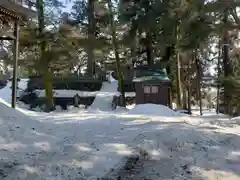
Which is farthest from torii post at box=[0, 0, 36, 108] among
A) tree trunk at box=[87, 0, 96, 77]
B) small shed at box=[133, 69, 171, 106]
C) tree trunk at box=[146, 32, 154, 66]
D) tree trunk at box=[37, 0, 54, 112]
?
tree trunk at box=[146, 32, 154, 66]

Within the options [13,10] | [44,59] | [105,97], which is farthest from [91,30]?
[13,10]

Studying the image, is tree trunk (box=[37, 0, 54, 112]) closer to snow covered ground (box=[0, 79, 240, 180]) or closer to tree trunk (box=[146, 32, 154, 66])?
tree trunk (box=[146, 32, 154, 66])

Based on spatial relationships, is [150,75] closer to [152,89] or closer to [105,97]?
[152,89]

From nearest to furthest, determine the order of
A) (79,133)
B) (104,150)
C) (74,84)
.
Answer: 1. (104,150)
2. (79,133)
3. (74,84)

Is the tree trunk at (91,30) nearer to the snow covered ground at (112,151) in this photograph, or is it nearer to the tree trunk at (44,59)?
the tree trunk at (44,59)

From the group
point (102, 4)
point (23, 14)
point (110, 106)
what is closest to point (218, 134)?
point (23, 14)

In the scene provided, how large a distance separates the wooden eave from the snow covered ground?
3978mm

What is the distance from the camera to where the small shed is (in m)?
24.0

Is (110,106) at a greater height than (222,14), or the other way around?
(222,14)

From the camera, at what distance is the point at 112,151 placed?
6.71 meters

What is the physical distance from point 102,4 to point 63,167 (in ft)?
80.0

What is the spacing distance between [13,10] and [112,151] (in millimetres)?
7482

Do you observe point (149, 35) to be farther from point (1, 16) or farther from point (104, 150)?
point (104, 150)

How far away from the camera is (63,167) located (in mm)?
5688
